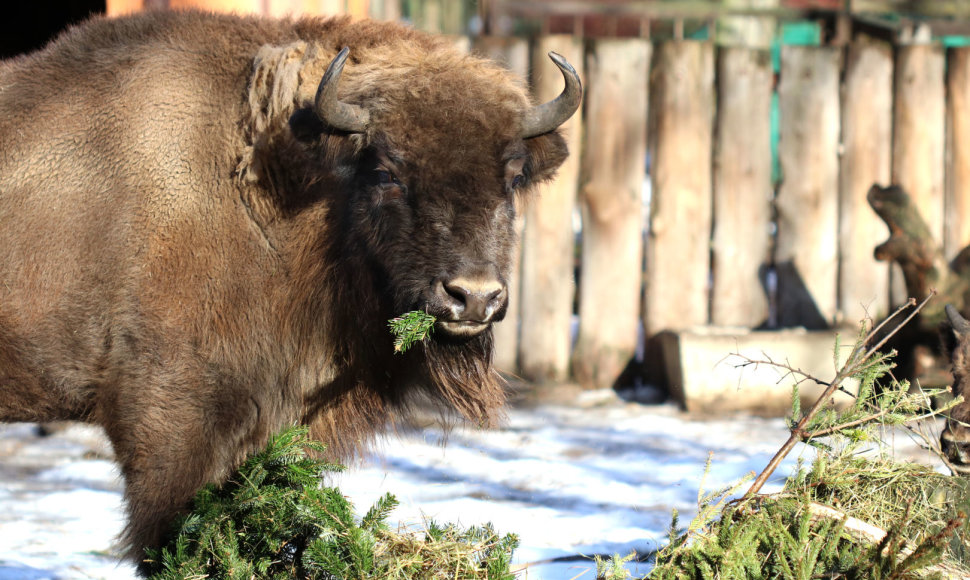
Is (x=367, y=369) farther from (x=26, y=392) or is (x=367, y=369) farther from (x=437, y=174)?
(x=26, y=392)

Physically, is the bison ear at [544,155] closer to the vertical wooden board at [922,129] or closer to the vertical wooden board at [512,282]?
the vertical wooden board at [512,282]

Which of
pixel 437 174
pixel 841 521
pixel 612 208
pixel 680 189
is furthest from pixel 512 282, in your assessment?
pixel 841 521

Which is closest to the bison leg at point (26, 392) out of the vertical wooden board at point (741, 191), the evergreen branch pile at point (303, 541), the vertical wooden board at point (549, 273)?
the evergreen branch pile at point (303, 541)

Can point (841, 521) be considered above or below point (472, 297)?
below

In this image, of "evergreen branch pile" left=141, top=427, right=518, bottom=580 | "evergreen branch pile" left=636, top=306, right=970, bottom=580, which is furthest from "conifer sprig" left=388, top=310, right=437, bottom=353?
"evergreen branch pile" left=636, top=306, right=970, bottom=580

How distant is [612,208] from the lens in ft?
21.2

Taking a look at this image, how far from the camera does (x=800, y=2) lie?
1352 cm

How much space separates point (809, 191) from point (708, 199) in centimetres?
67

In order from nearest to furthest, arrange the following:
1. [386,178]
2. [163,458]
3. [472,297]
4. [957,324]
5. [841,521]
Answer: [841,521] < [472,297] < [163,458] < [386,178] < [957,324]

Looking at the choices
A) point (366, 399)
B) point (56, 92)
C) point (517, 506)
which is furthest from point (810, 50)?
point (56, 92)

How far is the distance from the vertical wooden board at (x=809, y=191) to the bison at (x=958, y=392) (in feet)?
7.92

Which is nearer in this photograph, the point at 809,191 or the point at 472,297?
the point at 472,297

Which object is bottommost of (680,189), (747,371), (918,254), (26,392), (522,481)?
(522,481)

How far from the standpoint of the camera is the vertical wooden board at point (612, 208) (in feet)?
21.2
